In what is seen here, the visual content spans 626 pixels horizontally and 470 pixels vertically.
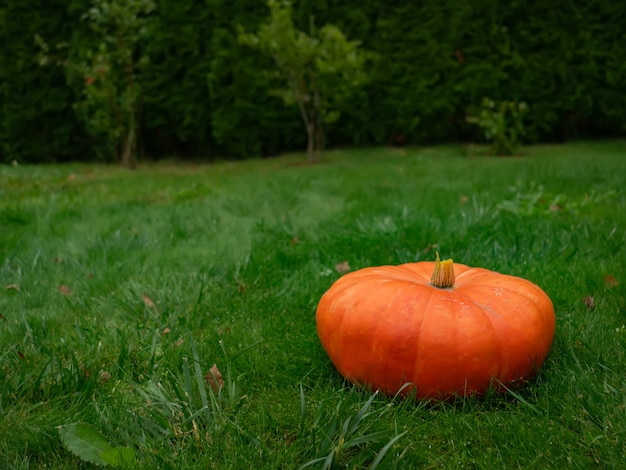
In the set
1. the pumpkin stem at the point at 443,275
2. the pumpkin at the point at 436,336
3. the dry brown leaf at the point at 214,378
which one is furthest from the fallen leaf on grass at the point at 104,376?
the pumpkin stem at the point at 443,275

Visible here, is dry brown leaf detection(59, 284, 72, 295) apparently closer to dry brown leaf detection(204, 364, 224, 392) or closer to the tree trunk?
dry brown leaf detection(204, 364, 224, 392)

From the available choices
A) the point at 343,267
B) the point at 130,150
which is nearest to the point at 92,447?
the point at 343,267

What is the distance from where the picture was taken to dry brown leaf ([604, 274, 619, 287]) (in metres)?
2.15

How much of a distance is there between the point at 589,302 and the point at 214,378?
142 cm

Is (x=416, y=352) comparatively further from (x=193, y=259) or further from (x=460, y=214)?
(x=460, y=214)

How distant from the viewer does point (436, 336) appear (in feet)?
4.84

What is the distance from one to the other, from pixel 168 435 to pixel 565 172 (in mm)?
4503

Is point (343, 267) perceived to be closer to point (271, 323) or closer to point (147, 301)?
point (271, 323)

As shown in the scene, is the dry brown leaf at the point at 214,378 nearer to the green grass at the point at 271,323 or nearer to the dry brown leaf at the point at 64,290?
the green grass at the point at 271,323

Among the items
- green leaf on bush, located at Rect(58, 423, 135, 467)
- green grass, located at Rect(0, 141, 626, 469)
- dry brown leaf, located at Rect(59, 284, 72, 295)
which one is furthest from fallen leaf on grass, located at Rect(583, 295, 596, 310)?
dry brown leaf, located at Rect(59, 284, 72, 295)

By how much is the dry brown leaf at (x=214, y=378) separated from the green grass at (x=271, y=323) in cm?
4

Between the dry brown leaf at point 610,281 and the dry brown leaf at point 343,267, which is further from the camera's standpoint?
the dry brown leaf at point 343,267

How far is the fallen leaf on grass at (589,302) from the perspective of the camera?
1981 millimetres

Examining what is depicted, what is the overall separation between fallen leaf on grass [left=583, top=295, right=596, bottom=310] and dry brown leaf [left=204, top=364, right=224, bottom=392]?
1364mm
